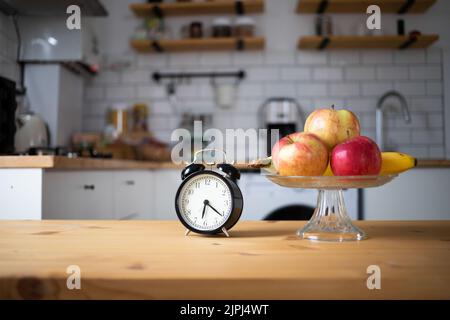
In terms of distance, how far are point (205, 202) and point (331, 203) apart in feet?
0.65

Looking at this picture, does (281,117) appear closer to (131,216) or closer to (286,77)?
(286,77)

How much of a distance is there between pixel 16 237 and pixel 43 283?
0.27m

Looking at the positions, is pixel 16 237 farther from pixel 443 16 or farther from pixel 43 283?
pixel 443 16

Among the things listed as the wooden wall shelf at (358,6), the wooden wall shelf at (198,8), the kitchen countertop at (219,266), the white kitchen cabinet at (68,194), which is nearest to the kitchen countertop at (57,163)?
the white kitchen cabinet at (68,194)

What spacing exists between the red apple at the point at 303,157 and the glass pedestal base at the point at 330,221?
0.04 metres

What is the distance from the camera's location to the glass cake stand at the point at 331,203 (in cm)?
65

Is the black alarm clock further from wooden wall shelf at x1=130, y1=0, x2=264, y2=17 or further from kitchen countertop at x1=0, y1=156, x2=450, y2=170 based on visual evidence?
wooden wall shelf at x1=130, y1=0, x2=264, y2=17

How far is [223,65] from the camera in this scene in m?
3.43

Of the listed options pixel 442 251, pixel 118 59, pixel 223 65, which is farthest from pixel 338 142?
pixel 118 59

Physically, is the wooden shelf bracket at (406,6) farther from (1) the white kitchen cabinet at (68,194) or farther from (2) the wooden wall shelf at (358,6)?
(1) the white kitchen cabinet at (68,194)

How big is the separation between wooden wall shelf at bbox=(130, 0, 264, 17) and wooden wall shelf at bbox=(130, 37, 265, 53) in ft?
0.79

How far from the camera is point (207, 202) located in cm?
72

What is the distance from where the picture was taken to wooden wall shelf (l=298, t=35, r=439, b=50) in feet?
10.3

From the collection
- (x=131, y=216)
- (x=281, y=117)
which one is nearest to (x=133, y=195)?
(x=131, y=216)
